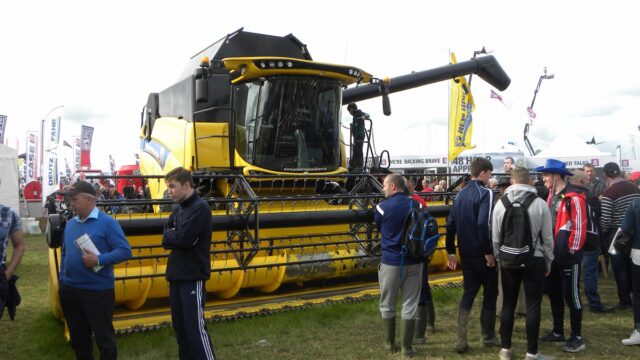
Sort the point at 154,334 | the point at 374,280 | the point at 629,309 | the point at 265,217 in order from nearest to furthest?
1. the point at 154,334
2. the point at 265,217
3. the point at 629,309
4. the point at 374,280

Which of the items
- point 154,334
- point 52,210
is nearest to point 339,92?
point 154,334

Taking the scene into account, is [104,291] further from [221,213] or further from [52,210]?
[52,210]

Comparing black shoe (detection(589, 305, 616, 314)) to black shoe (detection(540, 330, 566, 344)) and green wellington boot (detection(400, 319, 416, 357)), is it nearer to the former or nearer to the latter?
black shoe (detection(540, 330, 566, 344))

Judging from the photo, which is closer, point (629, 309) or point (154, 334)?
point (154, 334)

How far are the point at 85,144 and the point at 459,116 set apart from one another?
19376 mm

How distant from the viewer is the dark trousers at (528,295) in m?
4.57

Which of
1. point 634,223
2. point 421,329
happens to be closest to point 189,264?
point 421,329

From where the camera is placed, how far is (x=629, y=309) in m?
6.54

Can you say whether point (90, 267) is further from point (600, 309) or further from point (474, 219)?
point (600, 309)

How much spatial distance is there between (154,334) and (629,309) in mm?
5595

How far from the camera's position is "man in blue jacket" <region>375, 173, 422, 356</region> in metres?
4.71

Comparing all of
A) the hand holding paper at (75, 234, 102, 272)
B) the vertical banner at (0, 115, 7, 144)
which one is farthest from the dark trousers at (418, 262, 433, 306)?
the vertical banner at (0, 115, 7, 144)

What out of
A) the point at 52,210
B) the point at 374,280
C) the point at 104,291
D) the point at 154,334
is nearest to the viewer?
the point at 104,291

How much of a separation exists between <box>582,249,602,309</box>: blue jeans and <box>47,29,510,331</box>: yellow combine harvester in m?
1.87
